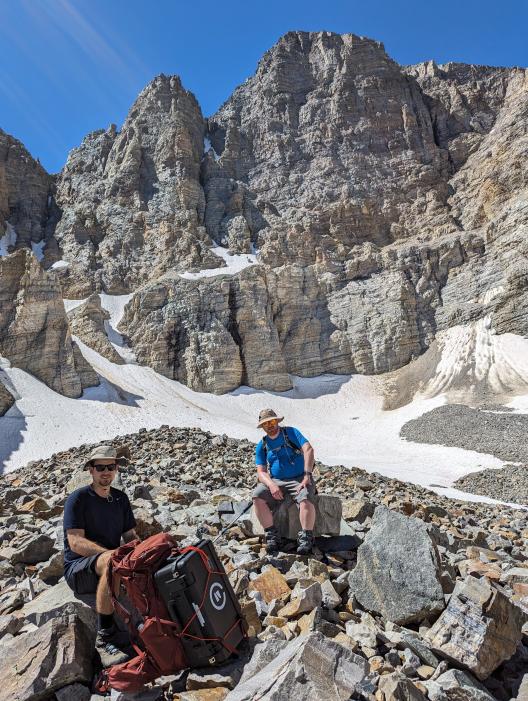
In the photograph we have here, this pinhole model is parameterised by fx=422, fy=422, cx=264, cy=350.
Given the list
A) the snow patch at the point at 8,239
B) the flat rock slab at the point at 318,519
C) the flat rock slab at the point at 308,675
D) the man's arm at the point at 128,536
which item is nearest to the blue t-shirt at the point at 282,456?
the flat rock slab at the point at 318,519

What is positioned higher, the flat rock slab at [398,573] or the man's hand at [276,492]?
the man's hand at [276,492]

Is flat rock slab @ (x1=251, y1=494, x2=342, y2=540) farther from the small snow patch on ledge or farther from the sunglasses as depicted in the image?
the small snow patch on ledge

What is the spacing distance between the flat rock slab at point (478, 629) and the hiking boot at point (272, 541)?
2.04 metres

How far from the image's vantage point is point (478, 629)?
328cm

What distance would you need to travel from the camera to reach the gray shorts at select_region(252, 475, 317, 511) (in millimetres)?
5250

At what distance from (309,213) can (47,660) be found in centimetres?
7169

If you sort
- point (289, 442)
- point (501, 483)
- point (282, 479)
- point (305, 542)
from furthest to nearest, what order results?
point (501, 483) → point (289, 442) → point (282, 479) → point (305, 542)

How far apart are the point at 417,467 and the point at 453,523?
49.9ft

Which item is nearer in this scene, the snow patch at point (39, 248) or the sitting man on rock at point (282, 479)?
the sitting man on rock at point (282, 479)

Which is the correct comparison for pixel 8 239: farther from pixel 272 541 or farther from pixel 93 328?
pixel 272 541

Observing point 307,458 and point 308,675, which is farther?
point 307,458

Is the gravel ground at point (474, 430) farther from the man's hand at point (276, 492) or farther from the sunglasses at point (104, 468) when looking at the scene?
the sunglasses at point (104, 468)

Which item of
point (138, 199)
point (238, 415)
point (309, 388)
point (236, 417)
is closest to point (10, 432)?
point (236, 417)

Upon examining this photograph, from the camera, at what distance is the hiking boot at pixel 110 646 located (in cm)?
338
